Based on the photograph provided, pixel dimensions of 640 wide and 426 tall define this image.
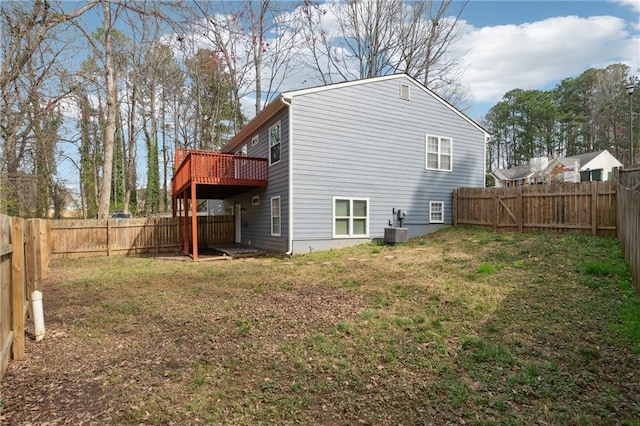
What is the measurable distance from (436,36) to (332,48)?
7035mm

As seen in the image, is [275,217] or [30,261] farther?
[275,217]

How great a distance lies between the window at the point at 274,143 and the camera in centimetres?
1261

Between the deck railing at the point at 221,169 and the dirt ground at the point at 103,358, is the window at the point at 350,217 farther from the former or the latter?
the dirt ground at the point at 103,358

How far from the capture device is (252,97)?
24.7 meters

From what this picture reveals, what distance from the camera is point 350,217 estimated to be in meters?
12.6

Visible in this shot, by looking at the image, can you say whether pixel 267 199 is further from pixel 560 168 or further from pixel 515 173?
pixel 515 173

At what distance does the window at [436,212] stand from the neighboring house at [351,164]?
43 mm

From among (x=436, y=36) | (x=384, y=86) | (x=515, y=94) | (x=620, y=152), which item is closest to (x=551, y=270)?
(x=384, y=86)

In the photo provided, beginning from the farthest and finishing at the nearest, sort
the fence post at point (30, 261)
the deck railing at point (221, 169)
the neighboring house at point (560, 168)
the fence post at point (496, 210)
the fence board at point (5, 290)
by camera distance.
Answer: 1. the neighboring house at point (560, 168)
2. the fence post at point (496, 210)
3. the deck railing at point (221, 169)
4. the fence post at point (30, 261)
5. the fence board at point (5, 290)

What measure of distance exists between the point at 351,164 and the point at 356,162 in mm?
239

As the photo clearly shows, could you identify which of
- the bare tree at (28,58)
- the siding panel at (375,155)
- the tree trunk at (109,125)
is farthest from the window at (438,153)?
the tree trunk at (109,125)

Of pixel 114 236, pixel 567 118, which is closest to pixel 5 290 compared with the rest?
pixel 114 236

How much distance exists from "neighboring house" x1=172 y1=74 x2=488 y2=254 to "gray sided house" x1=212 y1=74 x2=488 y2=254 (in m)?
0.04

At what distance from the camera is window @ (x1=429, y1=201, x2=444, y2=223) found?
14.5m
